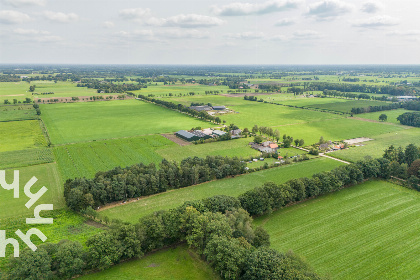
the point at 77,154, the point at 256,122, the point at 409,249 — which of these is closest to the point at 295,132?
the point at 256,122

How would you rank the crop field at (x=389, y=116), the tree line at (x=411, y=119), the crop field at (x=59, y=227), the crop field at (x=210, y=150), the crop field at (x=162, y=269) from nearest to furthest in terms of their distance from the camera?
Answer: the crop field at (x=162, y=269)
the crop field at (x=59, y=227)
the crop field at (x=210, y=150)
the tree line at (x=411, y=119)
the crop field at (x=389, y=116)

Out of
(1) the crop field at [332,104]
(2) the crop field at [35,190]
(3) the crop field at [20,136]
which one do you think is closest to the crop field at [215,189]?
(2) the crop field at [35,190]

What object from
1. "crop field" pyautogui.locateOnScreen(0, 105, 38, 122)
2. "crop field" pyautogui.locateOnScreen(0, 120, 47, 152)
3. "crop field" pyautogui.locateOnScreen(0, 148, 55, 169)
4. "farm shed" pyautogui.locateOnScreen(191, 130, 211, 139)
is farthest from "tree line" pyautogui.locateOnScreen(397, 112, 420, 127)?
"crop field" pyautogui.locateOnScreen(0, 105, 38, 122)

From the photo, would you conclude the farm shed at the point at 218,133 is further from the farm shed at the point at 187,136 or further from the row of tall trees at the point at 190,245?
the row of tall trees at the point at 190,245

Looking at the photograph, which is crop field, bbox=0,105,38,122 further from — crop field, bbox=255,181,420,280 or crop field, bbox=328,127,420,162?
crop field, bbox=328,127,420,162

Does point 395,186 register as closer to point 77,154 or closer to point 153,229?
point 153,229

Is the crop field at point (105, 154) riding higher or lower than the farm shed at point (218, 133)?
lower

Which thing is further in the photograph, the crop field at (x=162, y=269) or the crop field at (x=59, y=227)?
the crop field at (x=59, y=227)

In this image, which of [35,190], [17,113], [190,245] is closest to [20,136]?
[35,190]
